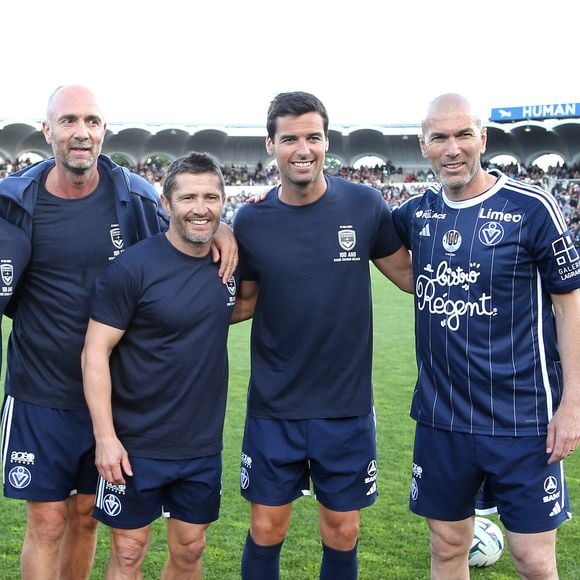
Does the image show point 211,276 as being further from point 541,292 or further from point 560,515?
point 560,515

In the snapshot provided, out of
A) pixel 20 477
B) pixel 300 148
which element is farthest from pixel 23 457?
pixel 300 148

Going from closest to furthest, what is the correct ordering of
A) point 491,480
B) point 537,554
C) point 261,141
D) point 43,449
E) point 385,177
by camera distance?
point 537,554 → point 491,480 → point 43,449 → point 385,177 → point 261,141

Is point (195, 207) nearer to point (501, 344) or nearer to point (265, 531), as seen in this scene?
point (501, 344)

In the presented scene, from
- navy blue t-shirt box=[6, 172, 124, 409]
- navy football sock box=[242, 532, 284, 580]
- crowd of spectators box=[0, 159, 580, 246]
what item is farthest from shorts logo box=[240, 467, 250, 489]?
crowd of spectators box=[0, 159, 580, 246]

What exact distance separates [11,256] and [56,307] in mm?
297

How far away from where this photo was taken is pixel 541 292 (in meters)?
3.21

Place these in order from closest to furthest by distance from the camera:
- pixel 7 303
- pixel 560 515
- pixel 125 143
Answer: pixel 560 515
pixel 7 303
pixel 125 143

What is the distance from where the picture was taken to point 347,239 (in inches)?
140

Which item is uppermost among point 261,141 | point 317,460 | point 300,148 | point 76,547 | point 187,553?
point 261,141

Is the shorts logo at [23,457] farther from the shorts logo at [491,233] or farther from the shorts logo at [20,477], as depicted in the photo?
the shorts logo at [491,233]

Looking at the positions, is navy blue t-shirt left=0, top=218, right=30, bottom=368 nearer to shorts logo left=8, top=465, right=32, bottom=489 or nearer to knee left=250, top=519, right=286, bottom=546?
shorts logo left=8, top=465, right=32, bottom=489

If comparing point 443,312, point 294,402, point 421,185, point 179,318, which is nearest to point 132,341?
point 179,318

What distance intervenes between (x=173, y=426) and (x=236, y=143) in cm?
5261

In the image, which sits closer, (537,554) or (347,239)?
(537,554)
